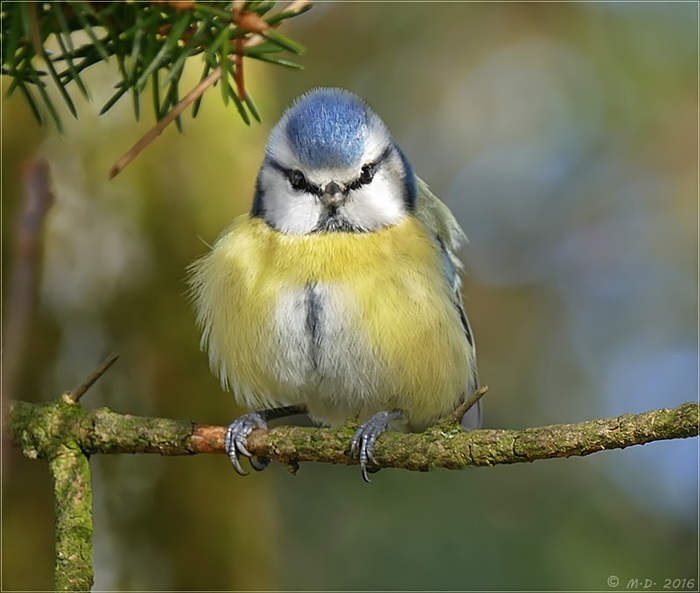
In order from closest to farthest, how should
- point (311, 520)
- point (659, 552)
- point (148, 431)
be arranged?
point (148, 431), point (659, 552), point (311, 520)

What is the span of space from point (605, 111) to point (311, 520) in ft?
7.18

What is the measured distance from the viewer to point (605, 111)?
380cm

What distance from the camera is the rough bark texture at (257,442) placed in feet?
3.14

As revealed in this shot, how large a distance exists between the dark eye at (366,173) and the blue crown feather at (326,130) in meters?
0.03

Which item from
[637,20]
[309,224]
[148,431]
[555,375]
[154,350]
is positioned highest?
[637,20]

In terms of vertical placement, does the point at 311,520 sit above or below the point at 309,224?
below

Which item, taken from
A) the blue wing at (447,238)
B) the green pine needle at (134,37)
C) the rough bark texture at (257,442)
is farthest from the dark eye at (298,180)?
the green pine needle at (134,37)

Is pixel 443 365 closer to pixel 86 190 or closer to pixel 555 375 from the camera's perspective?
pixel 86 190

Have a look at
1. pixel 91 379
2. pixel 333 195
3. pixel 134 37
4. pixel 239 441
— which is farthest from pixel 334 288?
pixel 134 37

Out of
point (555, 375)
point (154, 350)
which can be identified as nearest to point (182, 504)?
point (154, 350)

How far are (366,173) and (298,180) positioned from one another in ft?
0.50

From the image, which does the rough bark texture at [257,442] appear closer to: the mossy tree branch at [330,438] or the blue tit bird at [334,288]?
the mossy tree branch at [330,438]

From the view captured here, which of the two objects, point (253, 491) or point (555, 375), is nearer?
point (253, 491)

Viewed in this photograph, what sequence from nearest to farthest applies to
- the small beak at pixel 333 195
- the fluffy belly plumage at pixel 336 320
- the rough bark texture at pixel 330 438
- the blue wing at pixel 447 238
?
the rough bark texture at pixel 330 438 → the fluffy belly plumage at pixel 336 320 → the small beak at pixel 333 195 → the blue wing at pixel 447 238
